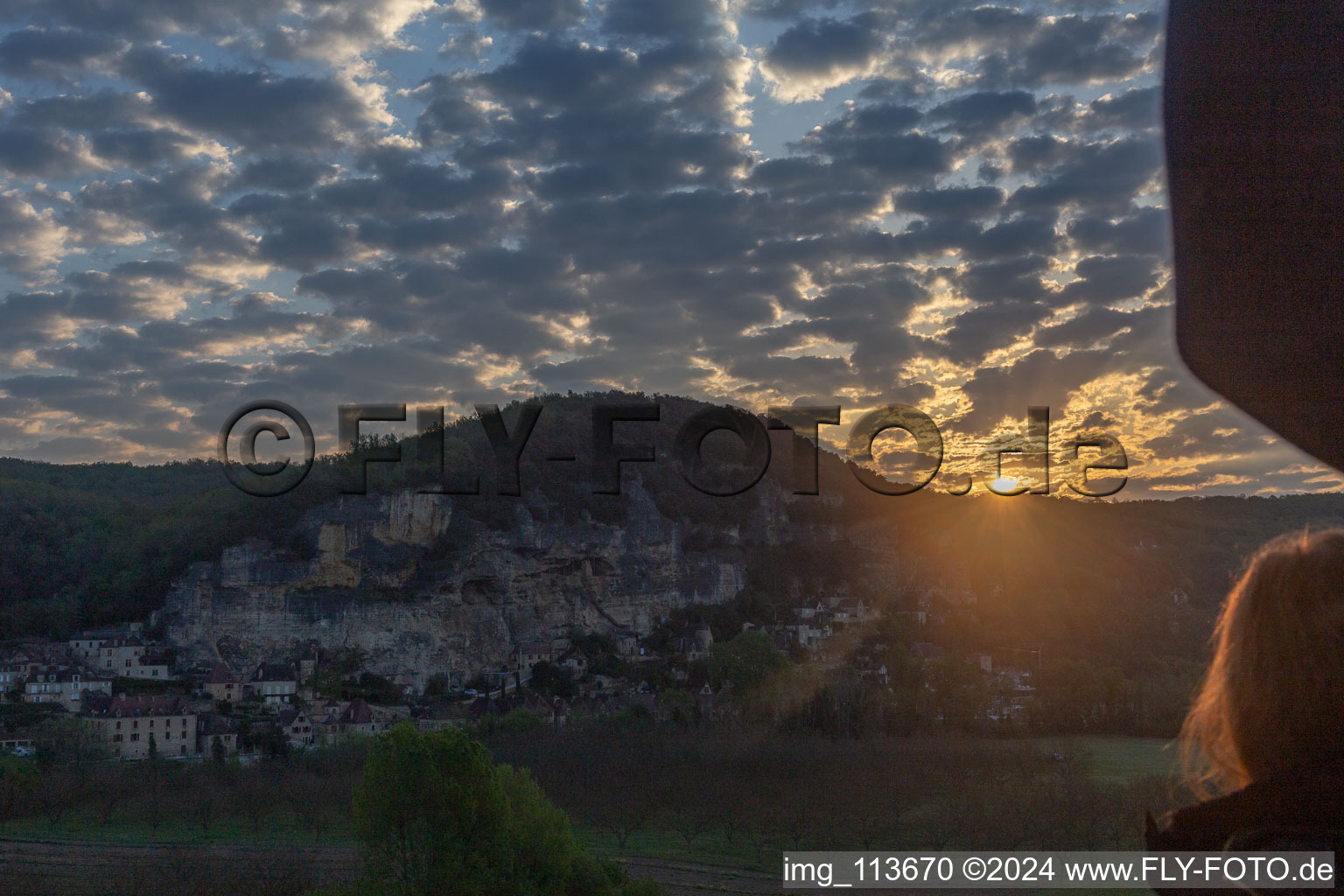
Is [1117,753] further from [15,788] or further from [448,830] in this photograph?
[15,788]

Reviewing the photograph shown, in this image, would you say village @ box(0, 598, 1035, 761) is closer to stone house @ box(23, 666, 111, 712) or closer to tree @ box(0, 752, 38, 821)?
stone house @ box(23, 666, 111, 712)

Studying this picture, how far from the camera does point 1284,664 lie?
1.76 ft

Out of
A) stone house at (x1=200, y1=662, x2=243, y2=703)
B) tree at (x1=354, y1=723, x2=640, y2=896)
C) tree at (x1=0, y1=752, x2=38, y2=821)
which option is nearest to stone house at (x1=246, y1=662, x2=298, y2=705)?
stone house at (x1=200, y1=662, x2=243, y2=703)

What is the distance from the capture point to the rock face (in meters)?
32.3

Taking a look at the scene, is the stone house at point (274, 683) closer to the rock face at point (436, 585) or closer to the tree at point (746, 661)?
the rock face at point (436, 585)

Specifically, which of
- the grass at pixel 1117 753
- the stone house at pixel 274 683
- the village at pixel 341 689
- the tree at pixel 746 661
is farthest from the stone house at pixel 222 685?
the grass at pixel 1117 753

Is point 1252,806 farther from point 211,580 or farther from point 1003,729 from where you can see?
point 211,580

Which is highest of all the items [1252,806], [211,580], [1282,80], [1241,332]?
[1282,80]

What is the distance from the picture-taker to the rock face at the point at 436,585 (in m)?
32.3

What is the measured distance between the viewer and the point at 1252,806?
0.48 m

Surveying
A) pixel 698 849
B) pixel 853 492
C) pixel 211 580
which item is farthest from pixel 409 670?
pixel 853 492

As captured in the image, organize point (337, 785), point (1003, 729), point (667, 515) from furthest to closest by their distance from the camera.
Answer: point (667, 515), point (1003, 729), point (337, 785)

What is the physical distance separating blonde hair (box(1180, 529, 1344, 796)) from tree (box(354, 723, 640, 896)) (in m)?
9.44

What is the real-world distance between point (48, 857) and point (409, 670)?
729 inches
